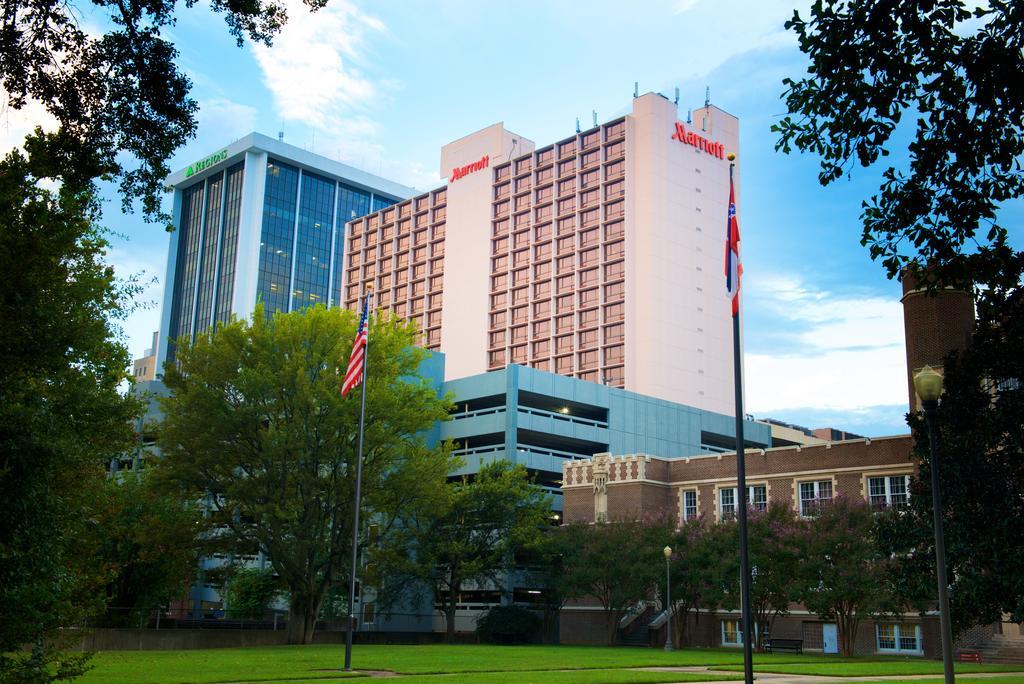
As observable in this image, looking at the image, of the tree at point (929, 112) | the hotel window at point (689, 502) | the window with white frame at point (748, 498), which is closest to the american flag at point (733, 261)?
the tree at point (929, 112)

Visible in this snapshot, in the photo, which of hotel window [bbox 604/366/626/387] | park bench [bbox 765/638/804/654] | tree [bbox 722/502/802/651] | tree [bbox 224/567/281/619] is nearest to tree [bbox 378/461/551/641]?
tree [bbox 722/502/802/651]

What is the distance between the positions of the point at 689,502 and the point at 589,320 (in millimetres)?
50521

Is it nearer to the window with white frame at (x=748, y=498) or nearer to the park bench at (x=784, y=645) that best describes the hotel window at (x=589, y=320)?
the window with white frame at (x=748, y=498)

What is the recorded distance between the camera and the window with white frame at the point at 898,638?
53031 mm

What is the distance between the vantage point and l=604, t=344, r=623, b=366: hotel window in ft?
370

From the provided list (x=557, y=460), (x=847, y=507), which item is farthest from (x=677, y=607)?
(x=557, y=460)

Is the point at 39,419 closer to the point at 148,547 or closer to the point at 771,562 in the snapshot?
the point at 148,547

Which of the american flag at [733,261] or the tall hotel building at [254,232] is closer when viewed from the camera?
the american flag at [733,261]

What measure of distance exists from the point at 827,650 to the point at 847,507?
33.5ft

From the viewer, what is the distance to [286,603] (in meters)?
93.4

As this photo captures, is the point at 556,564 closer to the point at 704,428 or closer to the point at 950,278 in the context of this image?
the point at 704,428

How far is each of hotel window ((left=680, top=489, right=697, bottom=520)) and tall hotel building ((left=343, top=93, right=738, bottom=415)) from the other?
42331 millimetres

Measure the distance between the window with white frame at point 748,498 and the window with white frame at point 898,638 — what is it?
401 inches

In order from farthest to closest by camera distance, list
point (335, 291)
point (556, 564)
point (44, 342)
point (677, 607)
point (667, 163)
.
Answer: point (335, 291) → point (667, 163) → point (556, 564) → point (677, 607) → point (44, 342)
